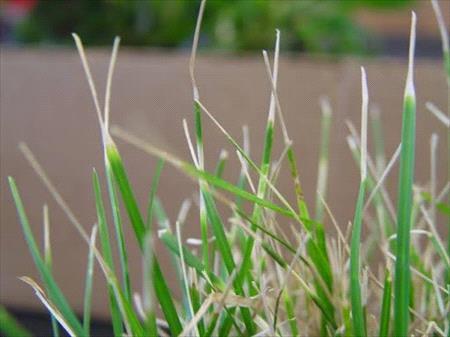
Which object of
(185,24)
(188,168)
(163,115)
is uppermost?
(188,168)

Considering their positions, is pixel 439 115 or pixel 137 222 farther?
pixel 439 115

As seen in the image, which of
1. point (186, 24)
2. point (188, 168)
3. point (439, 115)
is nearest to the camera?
point (188, 168)

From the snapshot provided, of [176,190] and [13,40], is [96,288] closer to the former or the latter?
[176,190]

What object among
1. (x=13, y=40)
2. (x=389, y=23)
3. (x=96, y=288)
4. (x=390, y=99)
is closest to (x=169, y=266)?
(x=96, y=288)

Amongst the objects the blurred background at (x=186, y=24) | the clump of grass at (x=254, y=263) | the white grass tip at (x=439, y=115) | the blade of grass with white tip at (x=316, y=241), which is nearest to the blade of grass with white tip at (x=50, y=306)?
the clump of grass at (x=254, y=263)

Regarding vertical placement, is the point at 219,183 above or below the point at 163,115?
above

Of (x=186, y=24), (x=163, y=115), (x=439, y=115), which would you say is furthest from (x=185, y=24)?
(x=439, y=115)

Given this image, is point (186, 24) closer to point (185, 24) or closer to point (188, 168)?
point (185, 24)

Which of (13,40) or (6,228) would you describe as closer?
(6,228)
